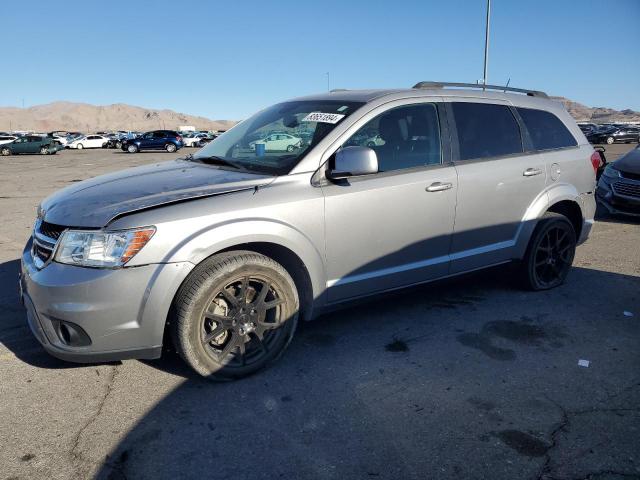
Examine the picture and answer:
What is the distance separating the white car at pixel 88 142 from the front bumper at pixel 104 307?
162ft

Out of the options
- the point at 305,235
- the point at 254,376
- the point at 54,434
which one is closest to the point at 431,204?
the point at 305,235

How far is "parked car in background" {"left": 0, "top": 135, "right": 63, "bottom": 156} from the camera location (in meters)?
36.7

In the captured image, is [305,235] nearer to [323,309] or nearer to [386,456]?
[323,309]

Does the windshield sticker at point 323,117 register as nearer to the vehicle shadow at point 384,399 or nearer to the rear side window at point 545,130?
the vehicle shadow at point 384,399

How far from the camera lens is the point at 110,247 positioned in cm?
281

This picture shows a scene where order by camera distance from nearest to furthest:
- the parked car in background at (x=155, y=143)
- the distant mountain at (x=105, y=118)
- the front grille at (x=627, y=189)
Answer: the front grille at (x=627, y=189), the parked car in background at (x=155, y=143), the distant mountain at (x=105, y=118)

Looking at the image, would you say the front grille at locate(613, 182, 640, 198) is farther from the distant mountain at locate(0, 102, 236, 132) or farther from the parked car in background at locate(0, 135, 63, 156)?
the distant mountain at locate(0, 102, 236, 132)

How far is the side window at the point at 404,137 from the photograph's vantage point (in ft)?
12.3

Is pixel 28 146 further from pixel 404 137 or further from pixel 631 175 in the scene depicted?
pixel 404 137

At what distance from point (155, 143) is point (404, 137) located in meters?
37.1

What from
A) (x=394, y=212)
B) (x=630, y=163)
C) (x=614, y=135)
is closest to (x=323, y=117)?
(x=394, y=212)

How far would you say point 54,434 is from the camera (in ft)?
8.84

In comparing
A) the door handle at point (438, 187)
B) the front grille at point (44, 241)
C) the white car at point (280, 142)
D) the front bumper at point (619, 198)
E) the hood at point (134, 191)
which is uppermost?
the white car at point (280, 142)

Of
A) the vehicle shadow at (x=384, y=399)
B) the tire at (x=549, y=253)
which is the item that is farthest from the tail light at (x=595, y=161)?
the vehicle shadow at (x=384, y=399)
